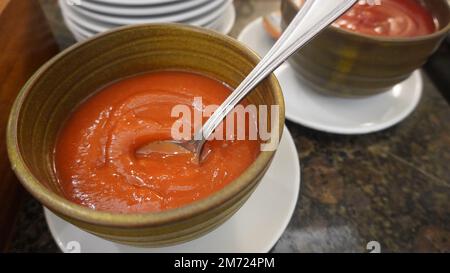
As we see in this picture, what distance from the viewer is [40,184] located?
55 cm

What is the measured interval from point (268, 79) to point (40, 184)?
16.2 inches

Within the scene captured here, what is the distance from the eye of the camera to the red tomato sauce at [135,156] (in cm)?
65

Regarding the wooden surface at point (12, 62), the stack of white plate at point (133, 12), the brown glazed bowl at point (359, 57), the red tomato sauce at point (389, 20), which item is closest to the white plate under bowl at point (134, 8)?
the stack of white plate at point (133, 12)

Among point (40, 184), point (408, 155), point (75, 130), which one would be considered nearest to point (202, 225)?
point (40, 184)

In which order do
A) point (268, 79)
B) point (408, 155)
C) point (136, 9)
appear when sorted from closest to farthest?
point (268, 79)
point (136, 9)
point (408, 155)

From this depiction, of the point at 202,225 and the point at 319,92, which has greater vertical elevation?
the point at 202,225

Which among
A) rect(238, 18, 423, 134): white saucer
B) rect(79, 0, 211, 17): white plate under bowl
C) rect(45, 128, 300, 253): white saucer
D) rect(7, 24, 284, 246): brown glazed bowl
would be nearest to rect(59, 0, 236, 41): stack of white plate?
rect(79, 0, 211, 17): white plate under bowl

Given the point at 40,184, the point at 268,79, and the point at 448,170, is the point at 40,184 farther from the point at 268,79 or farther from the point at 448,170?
the point at 448,170

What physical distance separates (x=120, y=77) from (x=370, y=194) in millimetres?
659

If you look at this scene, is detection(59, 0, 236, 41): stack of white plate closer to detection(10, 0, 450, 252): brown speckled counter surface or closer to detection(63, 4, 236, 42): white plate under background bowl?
detection(63, 4, 236, 42): white plate under background bowl

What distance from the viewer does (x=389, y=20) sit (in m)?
0.98

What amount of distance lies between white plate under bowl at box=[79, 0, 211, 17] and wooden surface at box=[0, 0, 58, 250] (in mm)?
132

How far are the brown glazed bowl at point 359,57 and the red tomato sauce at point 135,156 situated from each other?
0.28 metres

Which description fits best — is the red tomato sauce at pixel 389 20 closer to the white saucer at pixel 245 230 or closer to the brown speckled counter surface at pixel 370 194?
the brown speckled counter surface at pixel 370 194
